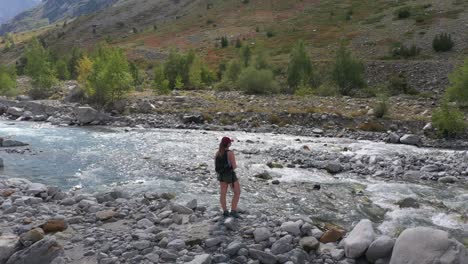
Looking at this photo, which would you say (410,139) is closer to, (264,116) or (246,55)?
(264,116)

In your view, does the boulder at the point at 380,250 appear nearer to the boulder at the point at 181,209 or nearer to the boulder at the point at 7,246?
the boulder at the point at 181,209

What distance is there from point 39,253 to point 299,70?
148 feet

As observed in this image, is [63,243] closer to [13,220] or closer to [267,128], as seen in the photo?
[13,220]

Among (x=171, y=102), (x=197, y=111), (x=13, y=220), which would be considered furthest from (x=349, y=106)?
(x=13, y=220)

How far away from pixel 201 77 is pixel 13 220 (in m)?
52.3

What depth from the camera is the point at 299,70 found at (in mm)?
52406

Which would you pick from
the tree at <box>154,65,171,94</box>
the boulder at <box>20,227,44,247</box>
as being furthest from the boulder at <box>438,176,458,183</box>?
the tree at <box>154,65,171,94</box>

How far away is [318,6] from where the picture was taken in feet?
346

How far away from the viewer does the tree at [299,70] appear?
52.4m

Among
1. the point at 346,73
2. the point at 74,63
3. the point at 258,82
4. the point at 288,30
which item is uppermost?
the point at 288,30

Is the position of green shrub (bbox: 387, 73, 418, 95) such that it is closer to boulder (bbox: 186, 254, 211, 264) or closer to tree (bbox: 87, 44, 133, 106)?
tree (bbox: 87, 44, 133, 106)

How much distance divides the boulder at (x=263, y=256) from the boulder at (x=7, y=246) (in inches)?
238

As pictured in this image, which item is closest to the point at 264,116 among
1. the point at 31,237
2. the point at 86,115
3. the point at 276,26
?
the point at 86,115

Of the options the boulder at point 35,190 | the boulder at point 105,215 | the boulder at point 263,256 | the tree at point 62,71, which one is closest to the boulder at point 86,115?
the boulder at point 35,190
